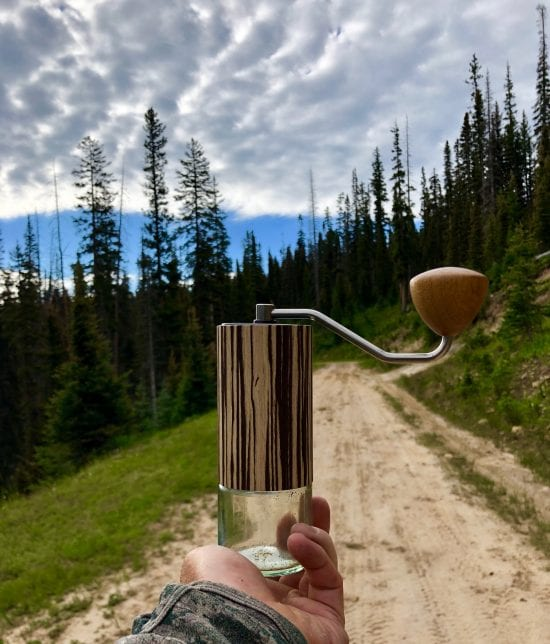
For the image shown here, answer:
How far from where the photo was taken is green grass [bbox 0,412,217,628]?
17.7 feet

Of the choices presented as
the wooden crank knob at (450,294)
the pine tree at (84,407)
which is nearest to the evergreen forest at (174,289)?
the pine tree at (84,407)

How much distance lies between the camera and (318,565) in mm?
974

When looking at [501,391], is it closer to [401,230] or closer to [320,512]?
[320,512]

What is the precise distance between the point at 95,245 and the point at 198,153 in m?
8.30

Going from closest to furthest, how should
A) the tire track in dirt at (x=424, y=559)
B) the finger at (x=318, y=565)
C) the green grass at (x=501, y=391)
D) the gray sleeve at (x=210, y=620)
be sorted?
1. the gray sleeve at (x=210, y=620)
2. the finger at (x=318, y=565)
3. the tire track in dirt at (x=424, y=559)
4. the green grass at (x=501, y=391)

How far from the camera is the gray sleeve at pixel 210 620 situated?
0.69 metres

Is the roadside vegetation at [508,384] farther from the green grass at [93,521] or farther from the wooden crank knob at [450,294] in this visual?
the wooden crank knob at [450,294]

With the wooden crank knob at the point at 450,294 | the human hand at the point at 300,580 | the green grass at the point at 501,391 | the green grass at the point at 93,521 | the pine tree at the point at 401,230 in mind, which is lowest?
the green grass at the point at 93,521

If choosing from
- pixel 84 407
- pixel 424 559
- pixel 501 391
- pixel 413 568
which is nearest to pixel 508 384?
Result: pixel 501 391

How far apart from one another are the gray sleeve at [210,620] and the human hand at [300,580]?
0.05m

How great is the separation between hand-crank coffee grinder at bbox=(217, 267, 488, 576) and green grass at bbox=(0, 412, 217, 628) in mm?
5115

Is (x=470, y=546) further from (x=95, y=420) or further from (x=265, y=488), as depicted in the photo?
(x=95, y=420)

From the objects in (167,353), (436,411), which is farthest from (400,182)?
(436,411)

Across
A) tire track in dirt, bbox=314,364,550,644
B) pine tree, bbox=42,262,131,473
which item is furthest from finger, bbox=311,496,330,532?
pine tree, bbox=42,262,131,473
